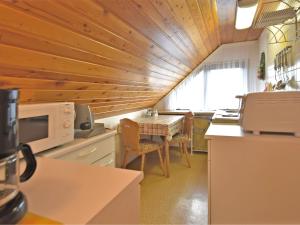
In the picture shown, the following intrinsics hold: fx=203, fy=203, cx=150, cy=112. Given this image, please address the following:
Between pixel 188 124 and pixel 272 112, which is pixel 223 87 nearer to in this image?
pixel 188 124

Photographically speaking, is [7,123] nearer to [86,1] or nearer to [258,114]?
[86,1]

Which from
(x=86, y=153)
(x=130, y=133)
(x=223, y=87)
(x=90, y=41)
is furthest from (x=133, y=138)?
(x=223, y=87)

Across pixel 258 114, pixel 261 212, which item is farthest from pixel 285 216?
pixel 258 114

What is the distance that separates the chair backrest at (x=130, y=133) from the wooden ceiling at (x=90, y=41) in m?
0.42

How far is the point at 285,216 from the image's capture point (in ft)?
4.24

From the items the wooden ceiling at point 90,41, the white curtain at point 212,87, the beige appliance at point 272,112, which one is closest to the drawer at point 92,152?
the wooden ceiling at point 90,41

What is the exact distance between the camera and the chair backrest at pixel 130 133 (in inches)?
106

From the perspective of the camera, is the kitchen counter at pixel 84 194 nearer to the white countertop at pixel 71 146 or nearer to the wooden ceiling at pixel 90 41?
the white countertop at pixel 71 146

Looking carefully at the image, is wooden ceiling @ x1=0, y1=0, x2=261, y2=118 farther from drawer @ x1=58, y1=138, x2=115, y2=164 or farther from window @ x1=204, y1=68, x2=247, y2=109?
window @ x1=204, y1=68, x2=247, y2=109

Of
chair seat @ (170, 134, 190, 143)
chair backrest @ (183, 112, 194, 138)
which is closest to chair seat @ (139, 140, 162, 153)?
chair seat @ (170, 134, 190, 143)

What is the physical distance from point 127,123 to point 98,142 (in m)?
0.93

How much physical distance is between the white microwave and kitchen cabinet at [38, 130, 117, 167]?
0.06 meters

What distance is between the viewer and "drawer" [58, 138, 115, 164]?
151 centimetres

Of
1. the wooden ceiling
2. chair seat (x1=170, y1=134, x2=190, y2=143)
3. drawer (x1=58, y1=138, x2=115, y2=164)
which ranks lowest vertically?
chair seat (x1=170, y1=134, x2=190, y2=143)
